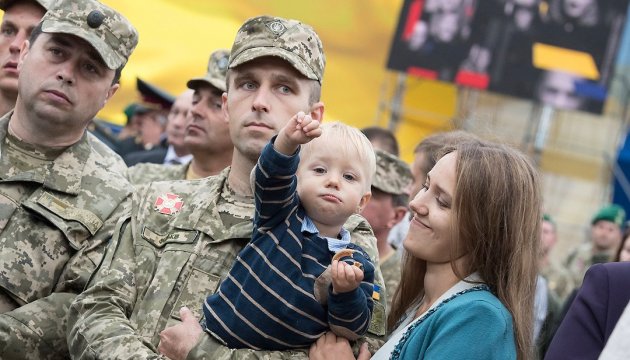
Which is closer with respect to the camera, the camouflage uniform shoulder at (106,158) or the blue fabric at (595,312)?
the blue fabric at (595,312)

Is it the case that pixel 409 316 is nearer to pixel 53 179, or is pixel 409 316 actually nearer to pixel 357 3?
pixel 53 179

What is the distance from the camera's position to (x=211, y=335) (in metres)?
4.30

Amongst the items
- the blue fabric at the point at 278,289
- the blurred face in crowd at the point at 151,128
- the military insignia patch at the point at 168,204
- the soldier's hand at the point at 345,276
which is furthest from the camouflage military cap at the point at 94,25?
the blurred face in crowd at the point at 151,128

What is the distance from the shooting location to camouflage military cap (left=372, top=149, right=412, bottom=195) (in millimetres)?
7281

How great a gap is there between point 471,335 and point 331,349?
500 mm

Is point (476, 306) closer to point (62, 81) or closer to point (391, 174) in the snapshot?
point (62, 81)

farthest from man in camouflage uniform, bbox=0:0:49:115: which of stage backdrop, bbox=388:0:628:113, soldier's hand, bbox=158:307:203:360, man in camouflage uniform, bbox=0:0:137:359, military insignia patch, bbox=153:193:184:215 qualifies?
stage backdrop, bbox=388:0:628:113

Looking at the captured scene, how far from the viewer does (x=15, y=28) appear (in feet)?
21.3

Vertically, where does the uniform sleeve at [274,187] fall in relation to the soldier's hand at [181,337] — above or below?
above

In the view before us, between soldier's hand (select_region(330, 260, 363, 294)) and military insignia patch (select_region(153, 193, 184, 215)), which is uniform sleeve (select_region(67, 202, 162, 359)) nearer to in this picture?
military insignia patch (select_region(153, 193, 184, 215))

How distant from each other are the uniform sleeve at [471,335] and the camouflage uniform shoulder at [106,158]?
6.37 ft

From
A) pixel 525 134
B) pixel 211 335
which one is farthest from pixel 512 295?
pixel 525 134

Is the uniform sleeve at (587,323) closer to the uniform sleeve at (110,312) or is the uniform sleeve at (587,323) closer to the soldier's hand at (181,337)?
the soldier's hand at (181,337)

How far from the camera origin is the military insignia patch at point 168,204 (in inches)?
188
